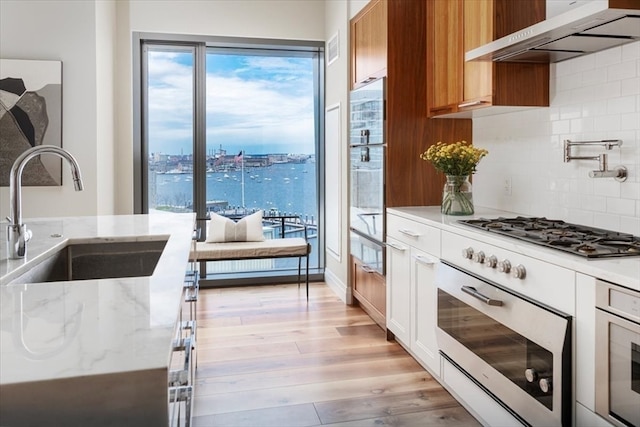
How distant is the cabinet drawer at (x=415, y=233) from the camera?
2676 millimetres

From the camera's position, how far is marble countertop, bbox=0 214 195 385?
0.72 m

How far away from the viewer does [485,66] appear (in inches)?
106

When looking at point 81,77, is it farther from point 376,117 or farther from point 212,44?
point 376,117

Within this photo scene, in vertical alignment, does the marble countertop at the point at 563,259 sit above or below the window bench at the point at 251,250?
above

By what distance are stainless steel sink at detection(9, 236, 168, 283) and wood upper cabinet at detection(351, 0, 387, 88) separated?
2.08m

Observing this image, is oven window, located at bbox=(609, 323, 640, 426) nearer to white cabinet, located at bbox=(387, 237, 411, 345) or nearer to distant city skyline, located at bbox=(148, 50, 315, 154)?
white cabinet, located at bbox=(387, 237, 411, 345)

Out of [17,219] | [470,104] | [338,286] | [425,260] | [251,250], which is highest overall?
[470,104]

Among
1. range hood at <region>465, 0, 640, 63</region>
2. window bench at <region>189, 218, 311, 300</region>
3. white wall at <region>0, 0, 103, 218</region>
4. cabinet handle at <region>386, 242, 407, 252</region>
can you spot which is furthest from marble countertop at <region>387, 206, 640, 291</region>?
white wall at <region>0, 0, 103, 218</region>

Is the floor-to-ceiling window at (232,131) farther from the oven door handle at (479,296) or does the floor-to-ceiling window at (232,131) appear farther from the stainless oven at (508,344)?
the oven door handle at (479,296)

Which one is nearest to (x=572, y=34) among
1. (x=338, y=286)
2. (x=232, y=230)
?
(x=338, y=286)

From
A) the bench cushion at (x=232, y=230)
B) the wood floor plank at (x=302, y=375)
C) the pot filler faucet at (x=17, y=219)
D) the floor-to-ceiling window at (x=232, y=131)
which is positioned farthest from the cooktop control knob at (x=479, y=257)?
the floor-to-ceiling window at (x=232, y=131)

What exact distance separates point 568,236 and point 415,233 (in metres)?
0.97

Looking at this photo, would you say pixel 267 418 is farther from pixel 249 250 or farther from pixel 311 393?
pixel 249 250

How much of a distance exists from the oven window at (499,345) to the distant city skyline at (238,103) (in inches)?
119
